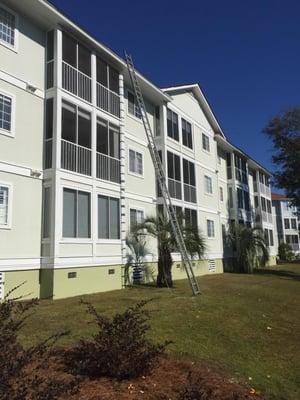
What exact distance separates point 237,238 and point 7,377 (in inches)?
1171

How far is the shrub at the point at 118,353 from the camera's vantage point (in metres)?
6.71

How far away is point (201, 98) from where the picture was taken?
31.5m

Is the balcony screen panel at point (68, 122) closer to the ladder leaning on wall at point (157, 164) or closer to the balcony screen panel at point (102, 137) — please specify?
the balcony screen panel at point (102, 137)

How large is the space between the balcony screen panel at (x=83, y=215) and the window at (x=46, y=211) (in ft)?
4.74

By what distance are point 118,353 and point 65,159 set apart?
11.5 metres

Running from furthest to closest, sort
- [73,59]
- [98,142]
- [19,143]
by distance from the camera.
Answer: [98,142]
[73,59]
[19,143]

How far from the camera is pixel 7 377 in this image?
15.1 feet

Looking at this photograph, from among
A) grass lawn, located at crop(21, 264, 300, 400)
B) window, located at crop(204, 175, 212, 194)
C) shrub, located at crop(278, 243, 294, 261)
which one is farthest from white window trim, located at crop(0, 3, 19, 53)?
shrub, located at crop(278, 243, 294, 261)

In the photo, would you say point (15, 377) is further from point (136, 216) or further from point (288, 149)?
point (288, 149)

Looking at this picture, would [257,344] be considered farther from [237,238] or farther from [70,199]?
[237,238]

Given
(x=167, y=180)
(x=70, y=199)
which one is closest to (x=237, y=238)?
(x=167, y=180)

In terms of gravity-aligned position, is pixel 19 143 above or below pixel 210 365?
above

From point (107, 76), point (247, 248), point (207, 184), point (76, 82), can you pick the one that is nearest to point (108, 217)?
point (76, 82)

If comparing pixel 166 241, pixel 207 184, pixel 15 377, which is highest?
pixel 207 184
